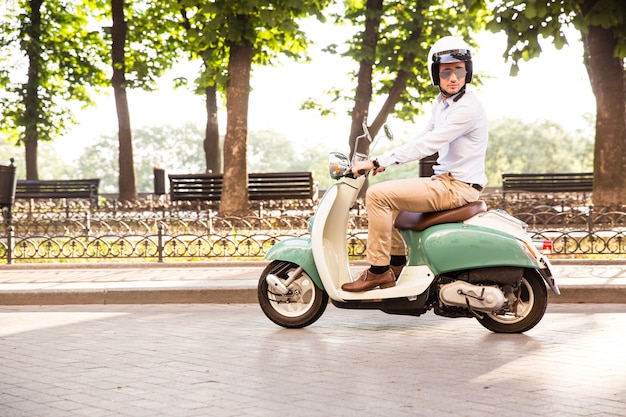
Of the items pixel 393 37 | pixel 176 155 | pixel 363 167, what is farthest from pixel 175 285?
pixel 176 155

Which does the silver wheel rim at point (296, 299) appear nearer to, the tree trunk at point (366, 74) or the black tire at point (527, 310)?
the black tire at point (527, 310)

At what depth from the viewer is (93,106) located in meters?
35.6

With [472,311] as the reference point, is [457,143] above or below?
above

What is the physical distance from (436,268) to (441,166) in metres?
0.78

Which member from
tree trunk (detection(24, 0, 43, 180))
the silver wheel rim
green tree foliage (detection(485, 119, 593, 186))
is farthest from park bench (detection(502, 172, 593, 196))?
green tree foliage (detection(485, 119, 593, 186))

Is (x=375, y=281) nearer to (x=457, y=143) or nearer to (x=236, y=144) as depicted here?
(x=457, y=143)

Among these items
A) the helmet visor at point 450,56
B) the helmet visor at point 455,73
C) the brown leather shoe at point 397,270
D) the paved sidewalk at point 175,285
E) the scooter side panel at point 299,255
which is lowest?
the paved sidewalk at point 175,285

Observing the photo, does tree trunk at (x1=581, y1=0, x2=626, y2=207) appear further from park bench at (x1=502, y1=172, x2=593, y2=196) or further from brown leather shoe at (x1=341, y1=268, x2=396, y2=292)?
brown leather shoe at (x1=341, y1=268, x2=396, y2=292)

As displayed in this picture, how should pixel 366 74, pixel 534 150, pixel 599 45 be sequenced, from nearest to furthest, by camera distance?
pixel 599 45 → pixel 366 74 → pixel 534 150

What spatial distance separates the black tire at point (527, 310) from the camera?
301 inches

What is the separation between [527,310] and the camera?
25.3ft

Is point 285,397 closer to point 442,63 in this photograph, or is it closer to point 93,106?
point 442,63

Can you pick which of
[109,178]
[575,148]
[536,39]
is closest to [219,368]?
[536,39]

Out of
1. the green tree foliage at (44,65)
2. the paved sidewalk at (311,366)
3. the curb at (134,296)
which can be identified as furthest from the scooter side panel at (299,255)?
the green tree foliage at (44,65)
